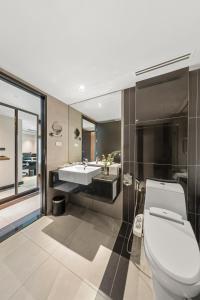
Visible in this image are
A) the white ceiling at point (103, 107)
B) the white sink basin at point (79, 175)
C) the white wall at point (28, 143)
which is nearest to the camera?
the white sink basin at point (79, 175)

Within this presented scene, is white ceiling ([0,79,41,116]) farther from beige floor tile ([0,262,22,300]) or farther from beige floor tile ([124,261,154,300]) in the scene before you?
beige floor tile ([124,261,154,300])

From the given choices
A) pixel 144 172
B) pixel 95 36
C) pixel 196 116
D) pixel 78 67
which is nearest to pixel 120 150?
pixel 144 172

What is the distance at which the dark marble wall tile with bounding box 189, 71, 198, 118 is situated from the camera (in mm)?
1496

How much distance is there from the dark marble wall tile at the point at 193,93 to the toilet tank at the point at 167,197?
3.11 feet

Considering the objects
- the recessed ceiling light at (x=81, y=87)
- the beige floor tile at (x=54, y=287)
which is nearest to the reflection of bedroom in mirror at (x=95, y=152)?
the recessed ceiling light at (x=81, y=87)

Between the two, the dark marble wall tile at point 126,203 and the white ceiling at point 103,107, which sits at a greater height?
the white ceiling at point 103,107

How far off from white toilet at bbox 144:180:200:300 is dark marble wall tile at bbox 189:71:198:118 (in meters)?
0.96

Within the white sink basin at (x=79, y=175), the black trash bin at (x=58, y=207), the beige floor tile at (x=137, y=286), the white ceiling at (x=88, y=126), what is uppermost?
the white ceiling at (x=88, y=126)

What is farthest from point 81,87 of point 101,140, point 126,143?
point 126,143

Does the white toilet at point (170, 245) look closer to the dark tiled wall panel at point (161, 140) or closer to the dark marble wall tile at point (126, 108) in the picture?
the dark tiled wall panel at point (161, 140)

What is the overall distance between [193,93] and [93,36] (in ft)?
4.48

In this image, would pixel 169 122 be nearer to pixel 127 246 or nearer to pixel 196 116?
pixel 196 116

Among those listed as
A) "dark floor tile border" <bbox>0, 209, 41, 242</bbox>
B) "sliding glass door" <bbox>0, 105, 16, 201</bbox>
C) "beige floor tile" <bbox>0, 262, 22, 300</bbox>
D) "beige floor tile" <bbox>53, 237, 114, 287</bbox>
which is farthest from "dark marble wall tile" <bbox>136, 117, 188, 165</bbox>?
"sliding glass door" <bbox>0, 105, 16, 201</bbox>

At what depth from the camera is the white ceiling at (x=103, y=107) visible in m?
2.04
